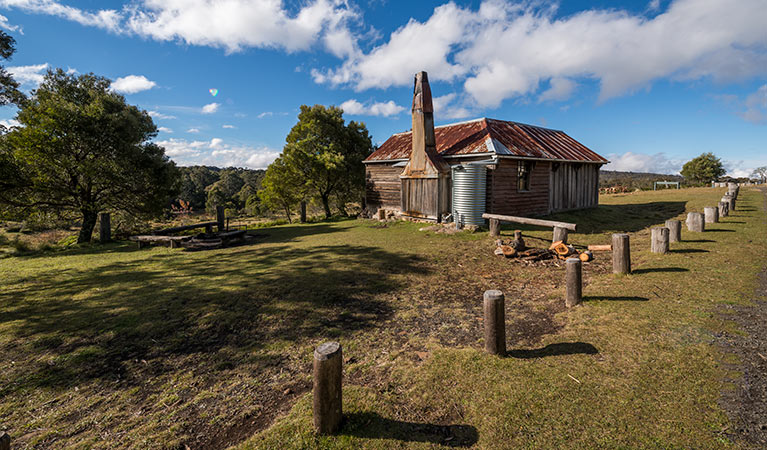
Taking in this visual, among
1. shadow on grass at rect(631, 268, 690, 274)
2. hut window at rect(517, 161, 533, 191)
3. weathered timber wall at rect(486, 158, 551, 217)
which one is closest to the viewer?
shadow on grass at rect(631, 268, 690, 274)

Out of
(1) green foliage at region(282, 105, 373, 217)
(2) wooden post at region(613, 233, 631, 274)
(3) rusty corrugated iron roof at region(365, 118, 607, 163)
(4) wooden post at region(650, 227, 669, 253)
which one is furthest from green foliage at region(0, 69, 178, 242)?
(4) wooden post at region(650, 227, 669, 253)

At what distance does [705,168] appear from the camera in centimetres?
6156

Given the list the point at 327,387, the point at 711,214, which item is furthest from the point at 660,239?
the point at 327,387

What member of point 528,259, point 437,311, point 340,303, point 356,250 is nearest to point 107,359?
point 340,303

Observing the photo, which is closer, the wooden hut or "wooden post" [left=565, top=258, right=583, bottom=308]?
"wooden post" [left=565, top=258, right=583, bottom=308]

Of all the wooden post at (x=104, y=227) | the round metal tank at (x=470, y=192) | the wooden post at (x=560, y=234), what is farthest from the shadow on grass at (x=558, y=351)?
the wooden post at (x=104, y=227)

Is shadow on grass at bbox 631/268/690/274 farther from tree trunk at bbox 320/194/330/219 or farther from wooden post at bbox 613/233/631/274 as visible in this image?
tree trunk at bbox 320/194/330/219

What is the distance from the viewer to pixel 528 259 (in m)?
9.36

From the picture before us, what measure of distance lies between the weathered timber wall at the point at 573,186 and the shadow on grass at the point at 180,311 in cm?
1321

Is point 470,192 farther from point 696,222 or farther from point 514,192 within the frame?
point 696,222

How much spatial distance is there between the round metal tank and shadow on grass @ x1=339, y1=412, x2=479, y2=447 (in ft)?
38.8

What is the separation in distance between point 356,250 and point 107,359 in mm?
7595

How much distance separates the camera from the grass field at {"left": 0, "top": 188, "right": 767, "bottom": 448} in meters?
3.15

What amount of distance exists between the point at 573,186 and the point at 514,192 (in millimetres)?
6458
